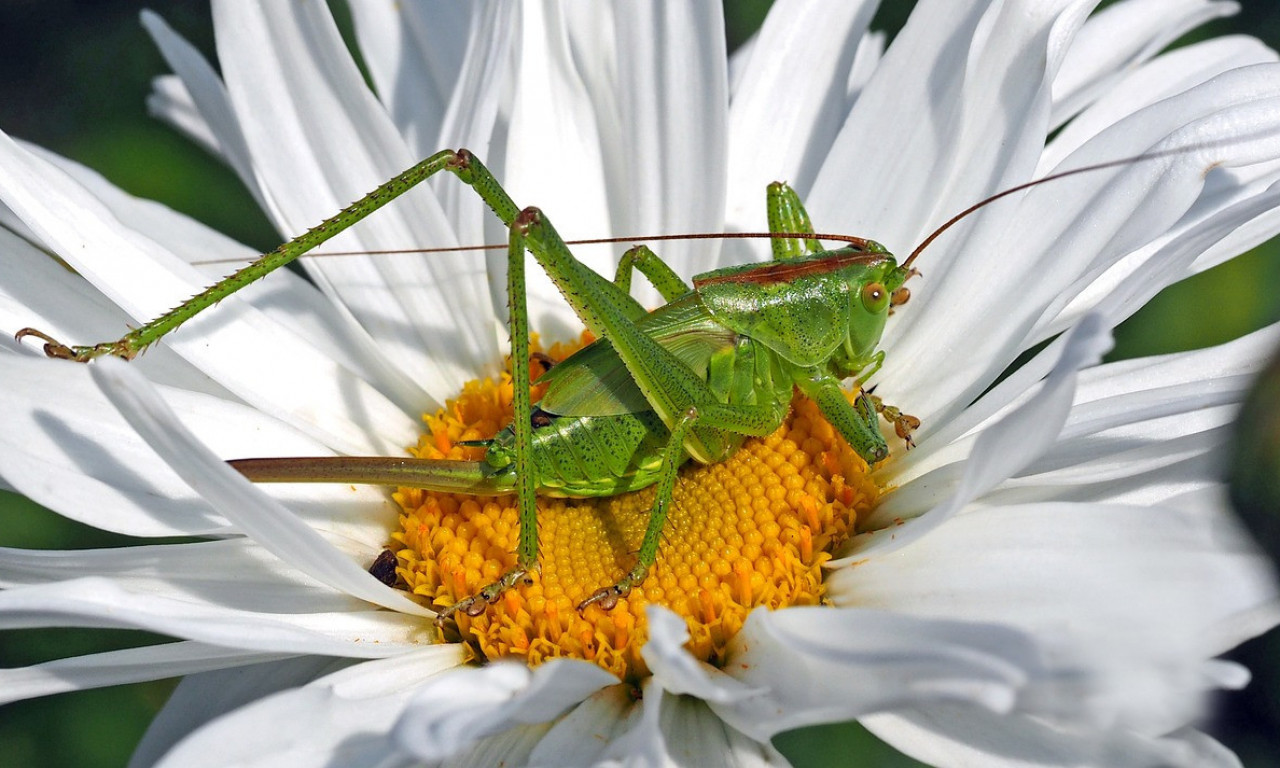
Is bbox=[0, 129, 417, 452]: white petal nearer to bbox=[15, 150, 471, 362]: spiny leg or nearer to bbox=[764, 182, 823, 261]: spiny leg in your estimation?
bbox=[15, 150, 471, 362]: spiny leg

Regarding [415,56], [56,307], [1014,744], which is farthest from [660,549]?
[415,56]

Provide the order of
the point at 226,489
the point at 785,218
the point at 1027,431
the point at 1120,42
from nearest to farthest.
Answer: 1. the point at 1027,431
2. the point at 226,489
3. the point at 785,218
4. the point at 1120,42

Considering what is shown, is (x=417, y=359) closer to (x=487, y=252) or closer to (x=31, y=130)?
(x=487, y=252)

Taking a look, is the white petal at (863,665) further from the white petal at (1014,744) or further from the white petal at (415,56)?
the white petal at (415,56)

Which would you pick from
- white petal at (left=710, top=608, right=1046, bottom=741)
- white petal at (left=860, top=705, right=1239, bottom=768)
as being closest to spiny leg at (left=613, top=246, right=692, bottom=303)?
→ white petal at (left=710, top=608, right=1046, bottom=741)

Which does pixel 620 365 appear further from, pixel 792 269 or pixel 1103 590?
pixel 1103 590
